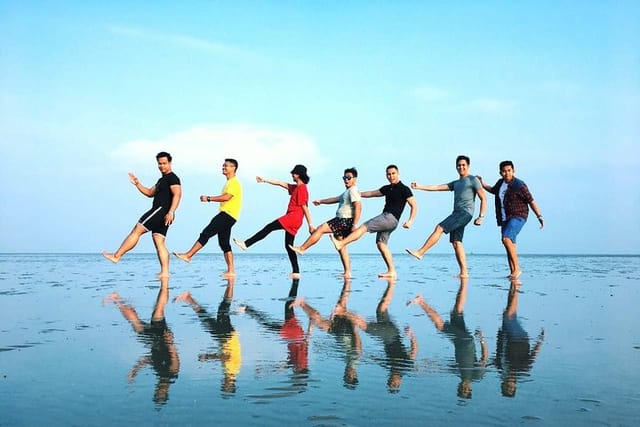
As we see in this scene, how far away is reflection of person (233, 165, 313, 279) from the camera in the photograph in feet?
38.5

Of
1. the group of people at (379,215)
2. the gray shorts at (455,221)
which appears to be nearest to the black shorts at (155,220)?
the group of people at (379,215)

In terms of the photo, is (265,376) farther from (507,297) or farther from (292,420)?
(507,297)

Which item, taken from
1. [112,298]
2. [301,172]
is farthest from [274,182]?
[112,298]

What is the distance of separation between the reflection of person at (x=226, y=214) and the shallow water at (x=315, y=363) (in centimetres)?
461

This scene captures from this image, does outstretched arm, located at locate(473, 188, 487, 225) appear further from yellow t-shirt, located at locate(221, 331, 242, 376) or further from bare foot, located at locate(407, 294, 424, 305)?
yellow t-shirt, located at locate(221, 331, 242, 376)

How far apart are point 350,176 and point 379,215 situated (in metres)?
0.91

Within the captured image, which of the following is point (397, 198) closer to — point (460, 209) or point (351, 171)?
point (351, 171)

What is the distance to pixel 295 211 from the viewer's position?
1188cm

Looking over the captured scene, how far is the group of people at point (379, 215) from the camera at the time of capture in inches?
449

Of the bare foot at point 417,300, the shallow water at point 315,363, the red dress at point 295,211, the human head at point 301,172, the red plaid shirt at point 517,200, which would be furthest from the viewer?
the human head at point 301,172

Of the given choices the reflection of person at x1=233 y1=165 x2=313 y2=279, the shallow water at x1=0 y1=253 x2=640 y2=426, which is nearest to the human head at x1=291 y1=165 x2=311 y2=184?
the reflection of person at x1=233 y1=165 x2=313 y2=279

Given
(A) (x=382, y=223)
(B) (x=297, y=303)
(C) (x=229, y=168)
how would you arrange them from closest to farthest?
(B) (x=297, y=303), (A) (x=382, y=223), (C) (x=229, y=168)

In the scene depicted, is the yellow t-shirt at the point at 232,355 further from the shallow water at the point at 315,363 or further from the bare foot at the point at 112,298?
the bare foot at the point at 112,298

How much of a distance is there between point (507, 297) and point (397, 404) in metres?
5.54
